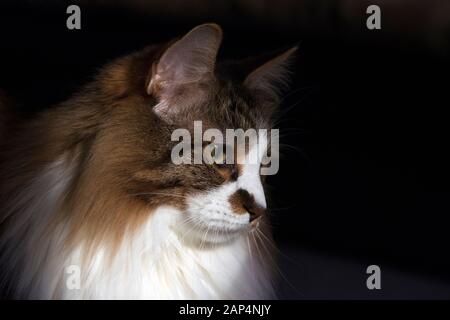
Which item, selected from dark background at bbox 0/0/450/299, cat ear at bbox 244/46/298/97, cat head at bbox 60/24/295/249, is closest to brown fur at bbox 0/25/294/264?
cat head at bbox 60/24/295/249

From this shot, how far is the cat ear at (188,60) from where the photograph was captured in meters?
1.69

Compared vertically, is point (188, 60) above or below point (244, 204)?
above

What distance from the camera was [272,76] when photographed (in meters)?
2.16

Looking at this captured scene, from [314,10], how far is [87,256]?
986 mm

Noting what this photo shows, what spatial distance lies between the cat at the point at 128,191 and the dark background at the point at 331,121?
1.22 ft

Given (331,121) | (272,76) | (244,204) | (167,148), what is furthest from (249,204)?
(331,121)

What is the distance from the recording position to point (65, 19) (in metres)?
2.46

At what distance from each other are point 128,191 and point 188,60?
37 cm

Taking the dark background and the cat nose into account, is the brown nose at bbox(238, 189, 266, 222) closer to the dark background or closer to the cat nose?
the cat nose

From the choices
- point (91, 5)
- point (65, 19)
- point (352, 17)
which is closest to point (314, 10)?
point (352, 17)

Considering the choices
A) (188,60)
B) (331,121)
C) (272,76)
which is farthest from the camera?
(331,121)

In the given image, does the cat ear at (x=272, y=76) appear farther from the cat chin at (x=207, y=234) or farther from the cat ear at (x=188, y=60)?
the cat chin at (x=207, y=234)

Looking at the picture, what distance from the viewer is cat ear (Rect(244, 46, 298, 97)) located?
200 cm

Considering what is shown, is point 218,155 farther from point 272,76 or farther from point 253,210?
point 272,76
